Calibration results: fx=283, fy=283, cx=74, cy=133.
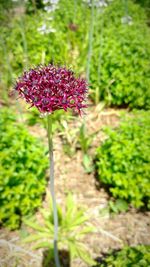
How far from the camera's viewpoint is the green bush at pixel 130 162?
331 cm

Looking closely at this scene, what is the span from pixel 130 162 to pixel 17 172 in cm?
134

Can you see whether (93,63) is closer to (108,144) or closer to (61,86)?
(108,144)

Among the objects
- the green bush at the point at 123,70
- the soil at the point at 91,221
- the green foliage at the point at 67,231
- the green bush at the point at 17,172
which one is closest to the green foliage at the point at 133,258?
the green foliage at the point at 67,231

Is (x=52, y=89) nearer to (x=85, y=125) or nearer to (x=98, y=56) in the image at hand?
(x=85, y=125)

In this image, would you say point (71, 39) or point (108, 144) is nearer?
point (108, 144)

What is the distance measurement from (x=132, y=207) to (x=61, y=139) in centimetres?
162

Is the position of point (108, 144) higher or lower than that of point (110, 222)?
higher

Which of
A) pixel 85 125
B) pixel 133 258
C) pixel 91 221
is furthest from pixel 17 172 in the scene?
pixel 85 125

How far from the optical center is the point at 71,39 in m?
6.16

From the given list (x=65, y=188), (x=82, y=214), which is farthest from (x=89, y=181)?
(x=82, y=214)

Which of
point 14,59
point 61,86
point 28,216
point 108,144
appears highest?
point 14,59

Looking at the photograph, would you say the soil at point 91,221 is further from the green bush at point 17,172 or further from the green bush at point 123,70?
the green bush at point 123,70

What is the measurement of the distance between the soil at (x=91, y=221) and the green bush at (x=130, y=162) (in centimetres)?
27

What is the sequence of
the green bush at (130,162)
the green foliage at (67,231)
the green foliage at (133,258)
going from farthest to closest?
the green bush at (130,162), the green foliage at (67,231), the green foliage at (133,258)
